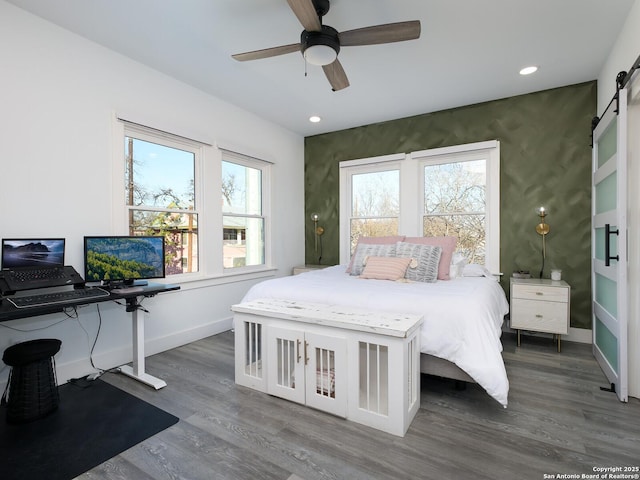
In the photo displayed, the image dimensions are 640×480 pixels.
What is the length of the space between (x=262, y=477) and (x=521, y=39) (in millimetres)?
3509

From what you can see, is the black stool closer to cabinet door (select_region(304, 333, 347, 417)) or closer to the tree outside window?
the tree outside window

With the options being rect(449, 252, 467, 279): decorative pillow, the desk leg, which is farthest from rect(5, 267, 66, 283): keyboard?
rect(449, 252, 467, 279): decorative pillow

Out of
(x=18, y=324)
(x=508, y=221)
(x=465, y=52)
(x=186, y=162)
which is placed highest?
(x=465, y=52)

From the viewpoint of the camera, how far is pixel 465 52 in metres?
2.81

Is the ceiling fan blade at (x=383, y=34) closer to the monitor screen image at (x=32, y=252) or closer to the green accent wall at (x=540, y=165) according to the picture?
the green accent wall at (x=540, y=165)

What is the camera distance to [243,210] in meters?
4.28

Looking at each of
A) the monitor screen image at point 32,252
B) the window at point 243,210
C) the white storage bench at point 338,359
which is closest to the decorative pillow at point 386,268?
the white storage bench at point 338,359

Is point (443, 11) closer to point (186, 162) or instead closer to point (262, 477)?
point (186, 162)

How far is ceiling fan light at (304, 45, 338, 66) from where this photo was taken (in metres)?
2.12

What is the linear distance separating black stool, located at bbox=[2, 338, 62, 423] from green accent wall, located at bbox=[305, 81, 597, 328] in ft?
14.0

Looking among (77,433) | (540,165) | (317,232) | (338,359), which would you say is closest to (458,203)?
(540,165)

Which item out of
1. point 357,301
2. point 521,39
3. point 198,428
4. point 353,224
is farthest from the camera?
point 353,224

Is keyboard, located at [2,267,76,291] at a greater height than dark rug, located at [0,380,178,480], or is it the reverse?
keyboard, located at [2,267,76,291]

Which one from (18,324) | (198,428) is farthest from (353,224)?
(18,324)
